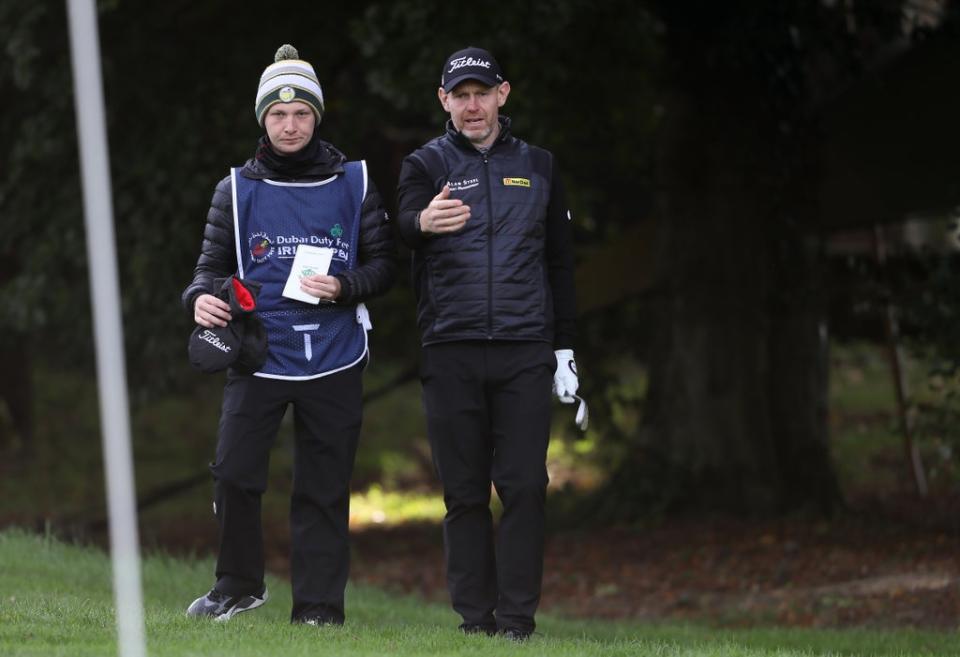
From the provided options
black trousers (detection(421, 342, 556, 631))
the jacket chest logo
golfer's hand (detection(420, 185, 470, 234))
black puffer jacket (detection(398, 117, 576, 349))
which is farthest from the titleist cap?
black trousers (detection(421, 342, 556, 631))

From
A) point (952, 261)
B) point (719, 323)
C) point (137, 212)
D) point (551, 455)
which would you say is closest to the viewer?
point (952, 261)

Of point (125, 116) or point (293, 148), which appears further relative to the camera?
point (125, 116)

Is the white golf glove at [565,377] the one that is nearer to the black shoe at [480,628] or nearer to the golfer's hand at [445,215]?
the golfer's hand at [445,215]

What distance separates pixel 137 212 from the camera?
13406mm

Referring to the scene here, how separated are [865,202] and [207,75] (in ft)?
18.3

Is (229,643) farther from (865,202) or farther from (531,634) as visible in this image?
(865,202)

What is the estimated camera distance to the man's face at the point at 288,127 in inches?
261

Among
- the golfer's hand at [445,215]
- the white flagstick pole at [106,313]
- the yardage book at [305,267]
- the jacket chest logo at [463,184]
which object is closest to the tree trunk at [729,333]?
the jacket chest logo at [463,184]

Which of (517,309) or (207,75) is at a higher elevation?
(207,75)

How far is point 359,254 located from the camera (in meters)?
6.88

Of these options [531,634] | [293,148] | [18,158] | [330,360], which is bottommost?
[531,634]

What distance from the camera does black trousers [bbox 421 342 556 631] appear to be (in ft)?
A: 22.0

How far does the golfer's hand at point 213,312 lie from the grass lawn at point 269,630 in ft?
3.56

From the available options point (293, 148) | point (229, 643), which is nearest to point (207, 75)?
point (293, 148)
